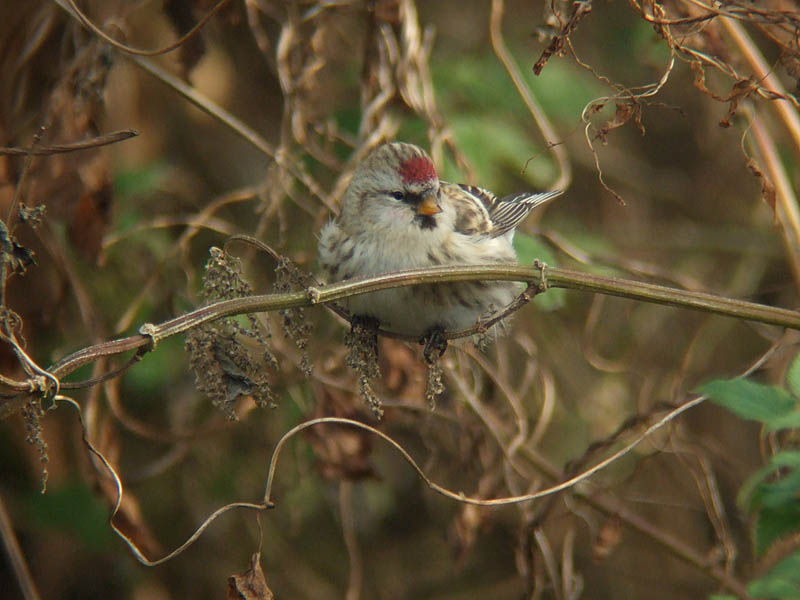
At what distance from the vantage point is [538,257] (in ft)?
9.01

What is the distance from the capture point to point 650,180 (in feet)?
16.4

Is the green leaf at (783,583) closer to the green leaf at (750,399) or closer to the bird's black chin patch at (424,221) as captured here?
the green leaf at (750,399)

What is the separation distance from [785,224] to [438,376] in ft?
4.22

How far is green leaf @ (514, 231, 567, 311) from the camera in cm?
273

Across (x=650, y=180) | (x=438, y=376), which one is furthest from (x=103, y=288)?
(x=650, y=180)

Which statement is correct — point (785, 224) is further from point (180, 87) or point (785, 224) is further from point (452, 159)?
point (180, 87)

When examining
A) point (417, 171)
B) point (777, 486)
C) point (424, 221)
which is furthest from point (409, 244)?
→ point (777, 486)

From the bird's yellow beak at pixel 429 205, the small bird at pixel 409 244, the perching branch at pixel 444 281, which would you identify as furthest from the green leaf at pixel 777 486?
the bird's yellow beak at pixel 429 205

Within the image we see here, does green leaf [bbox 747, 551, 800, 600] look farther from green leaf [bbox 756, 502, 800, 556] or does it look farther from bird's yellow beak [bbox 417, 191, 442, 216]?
bird's yellow beak [bbox 417, 191, 442, 216]

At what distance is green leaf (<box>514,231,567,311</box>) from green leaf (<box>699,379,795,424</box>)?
83cm


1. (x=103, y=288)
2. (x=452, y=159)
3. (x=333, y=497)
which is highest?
(x=452, y=159)

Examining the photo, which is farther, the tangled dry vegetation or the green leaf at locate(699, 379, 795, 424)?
the tangled dry vegetation

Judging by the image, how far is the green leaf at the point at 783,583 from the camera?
59.2 inches

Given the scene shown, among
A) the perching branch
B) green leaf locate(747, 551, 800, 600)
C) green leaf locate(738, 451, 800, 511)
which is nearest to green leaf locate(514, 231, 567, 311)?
the perching branch
